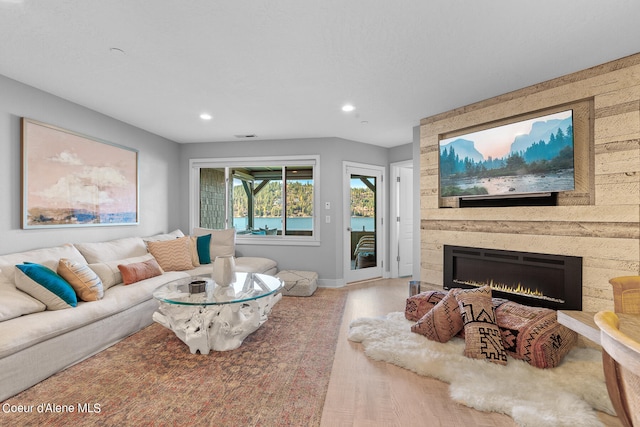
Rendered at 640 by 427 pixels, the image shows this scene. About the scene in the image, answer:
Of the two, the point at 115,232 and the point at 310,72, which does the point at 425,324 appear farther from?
the point at 115,232

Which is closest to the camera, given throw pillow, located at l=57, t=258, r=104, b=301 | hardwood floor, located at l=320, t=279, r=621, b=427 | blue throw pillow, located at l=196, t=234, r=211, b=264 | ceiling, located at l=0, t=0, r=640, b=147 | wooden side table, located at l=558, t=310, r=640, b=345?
wooden side table, located at l=558, t=310, r=640, b=345

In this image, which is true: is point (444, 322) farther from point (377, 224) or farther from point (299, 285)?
point (377, 224)

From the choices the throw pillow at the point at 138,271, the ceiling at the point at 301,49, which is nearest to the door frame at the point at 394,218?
the ceiling at the point at 301,49

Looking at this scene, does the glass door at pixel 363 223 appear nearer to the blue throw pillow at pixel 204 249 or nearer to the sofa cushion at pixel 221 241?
the sofa cushion at pixel 221 241

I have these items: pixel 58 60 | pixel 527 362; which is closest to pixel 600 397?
pixel 527 362

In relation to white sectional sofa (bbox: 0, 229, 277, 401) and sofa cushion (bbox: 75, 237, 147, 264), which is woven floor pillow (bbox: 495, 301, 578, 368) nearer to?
white sectional sofa (bbox: 0, 229, 277, 401)

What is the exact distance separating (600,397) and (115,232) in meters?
4.96

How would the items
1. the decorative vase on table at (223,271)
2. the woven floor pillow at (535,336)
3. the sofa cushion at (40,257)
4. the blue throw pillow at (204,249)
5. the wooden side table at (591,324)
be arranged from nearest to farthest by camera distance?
the wooden side table at (591,324) < the woven floor pillow at (535,336) < the sofa cushion at (40,257) < the decorative vase on table at (223,271) < the blue throw pillow at (204,249)

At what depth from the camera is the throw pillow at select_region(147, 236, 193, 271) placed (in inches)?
150

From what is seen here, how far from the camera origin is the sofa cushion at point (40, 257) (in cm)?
235

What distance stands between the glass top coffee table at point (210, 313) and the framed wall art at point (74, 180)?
1538mm

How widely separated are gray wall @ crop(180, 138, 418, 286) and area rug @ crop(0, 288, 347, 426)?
199 cm

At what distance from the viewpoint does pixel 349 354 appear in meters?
2.50

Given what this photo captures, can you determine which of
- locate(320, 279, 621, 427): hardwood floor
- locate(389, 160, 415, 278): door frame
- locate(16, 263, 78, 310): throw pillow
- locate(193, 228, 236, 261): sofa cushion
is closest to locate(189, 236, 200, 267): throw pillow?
locate(193, 228, 236, 261): sofa cushion
